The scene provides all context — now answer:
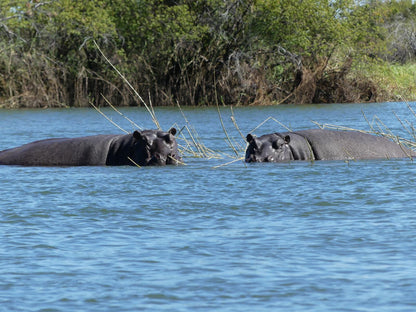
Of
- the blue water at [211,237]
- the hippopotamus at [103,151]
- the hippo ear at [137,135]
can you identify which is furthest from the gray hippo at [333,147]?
the hippo ear at [137,135]

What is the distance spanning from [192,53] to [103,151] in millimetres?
26981

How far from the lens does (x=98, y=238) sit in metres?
7.81

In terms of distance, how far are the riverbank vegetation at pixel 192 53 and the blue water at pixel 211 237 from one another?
83.7 feet

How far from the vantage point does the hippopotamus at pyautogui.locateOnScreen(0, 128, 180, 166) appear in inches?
500

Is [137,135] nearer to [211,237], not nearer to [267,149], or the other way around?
[267,149]

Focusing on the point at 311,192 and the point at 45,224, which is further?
the point at 311,192

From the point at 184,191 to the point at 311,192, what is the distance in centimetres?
154

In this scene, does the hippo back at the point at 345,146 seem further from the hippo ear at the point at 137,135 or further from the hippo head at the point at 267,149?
the hippo ear at the point at 137,135

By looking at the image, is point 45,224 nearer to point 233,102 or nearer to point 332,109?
point 332,109

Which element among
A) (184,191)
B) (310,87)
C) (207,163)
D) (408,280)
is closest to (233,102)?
(310,87)

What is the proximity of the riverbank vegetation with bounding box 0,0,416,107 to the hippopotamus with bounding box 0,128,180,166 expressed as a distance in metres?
24.6

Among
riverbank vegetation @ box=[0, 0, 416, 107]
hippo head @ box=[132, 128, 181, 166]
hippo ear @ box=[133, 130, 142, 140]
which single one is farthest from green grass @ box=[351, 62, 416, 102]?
hippo ear @ box=[133, 130, 142, 140]

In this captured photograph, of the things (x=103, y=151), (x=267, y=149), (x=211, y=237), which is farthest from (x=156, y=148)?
(x=211, y=237)

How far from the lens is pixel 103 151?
1348 cm
